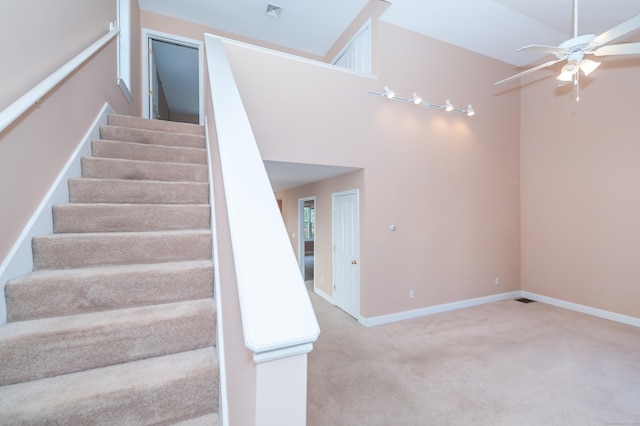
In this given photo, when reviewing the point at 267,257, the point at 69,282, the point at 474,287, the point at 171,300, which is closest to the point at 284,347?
the point at 267,257

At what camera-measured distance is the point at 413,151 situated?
13.6 ft

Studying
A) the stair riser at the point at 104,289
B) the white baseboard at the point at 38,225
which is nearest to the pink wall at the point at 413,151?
the white baseboard at the point at 38,225

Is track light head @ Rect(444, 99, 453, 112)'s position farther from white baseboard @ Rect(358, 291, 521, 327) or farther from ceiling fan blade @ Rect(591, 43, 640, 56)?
white baseboard @ Rect(358, 291, 521, 327)

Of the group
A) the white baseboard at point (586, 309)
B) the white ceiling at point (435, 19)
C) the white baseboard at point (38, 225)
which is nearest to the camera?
the white baseboard at point (38, 225)

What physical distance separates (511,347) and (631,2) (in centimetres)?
433

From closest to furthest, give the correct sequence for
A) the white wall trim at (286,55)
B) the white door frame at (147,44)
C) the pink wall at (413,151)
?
the white wall trim at (286,55) → the pink wall at (413,151) → the white door frame at (147,44)

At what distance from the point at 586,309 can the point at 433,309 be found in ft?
7.81

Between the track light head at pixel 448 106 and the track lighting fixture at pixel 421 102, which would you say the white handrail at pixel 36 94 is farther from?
the track light head at pixel 448 106

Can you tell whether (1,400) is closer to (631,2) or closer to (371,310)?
(371,310)

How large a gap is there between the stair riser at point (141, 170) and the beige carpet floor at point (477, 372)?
87.5 inches

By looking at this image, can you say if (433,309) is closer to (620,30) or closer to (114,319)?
(620,30)

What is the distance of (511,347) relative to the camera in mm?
3143

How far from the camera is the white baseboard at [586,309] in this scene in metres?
3.75

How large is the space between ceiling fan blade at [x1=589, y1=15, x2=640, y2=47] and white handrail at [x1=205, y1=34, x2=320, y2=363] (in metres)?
2.82
